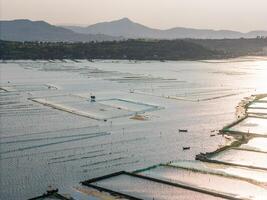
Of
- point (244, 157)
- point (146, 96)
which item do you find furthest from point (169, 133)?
point (146, 96)

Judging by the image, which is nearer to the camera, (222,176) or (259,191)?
(259,191)

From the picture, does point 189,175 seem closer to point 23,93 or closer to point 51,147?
point 51,147

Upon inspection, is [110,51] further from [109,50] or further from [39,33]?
[39,33]

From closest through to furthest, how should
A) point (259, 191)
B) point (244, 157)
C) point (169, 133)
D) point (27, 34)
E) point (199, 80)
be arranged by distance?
point (259, 191)
point (244, 157)
point (169, 133)
point (199, 80)
point (27, 34)

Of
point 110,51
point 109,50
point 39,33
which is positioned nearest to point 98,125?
point 110,51

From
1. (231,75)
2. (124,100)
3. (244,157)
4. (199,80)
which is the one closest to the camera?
(244,157)

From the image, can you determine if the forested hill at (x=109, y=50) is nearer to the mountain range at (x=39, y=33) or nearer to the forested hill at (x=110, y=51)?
the forested hill at (x=110, y=51)

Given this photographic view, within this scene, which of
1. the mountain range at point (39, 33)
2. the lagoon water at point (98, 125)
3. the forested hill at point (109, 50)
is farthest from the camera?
the mountain range at point (39, 33)

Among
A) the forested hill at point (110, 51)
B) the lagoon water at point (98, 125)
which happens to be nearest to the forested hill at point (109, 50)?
the forested hill at point (110, 51)
